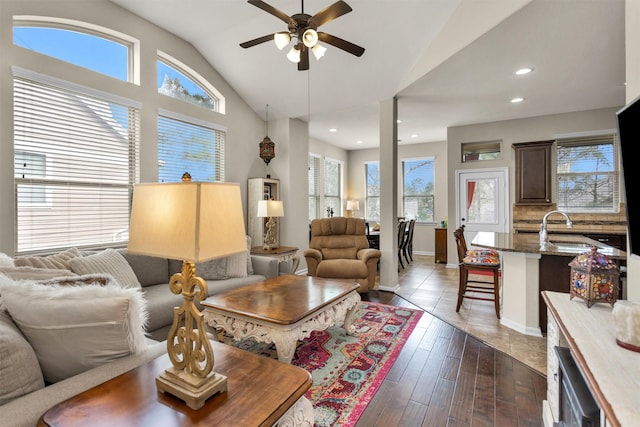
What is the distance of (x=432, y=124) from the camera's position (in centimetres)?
616

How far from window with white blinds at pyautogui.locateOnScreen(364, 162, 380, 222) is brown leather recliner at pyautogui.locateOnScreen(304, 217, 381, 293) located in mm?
3930

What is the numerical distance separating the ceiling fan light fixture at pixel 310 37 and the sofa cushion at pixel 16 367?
251cm

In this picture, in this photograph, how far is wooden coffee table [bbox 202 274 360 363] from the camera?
2102 mm

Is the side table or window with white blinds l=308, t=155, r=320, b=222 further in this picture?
window with white blinds l=308, t=155, r=320, b=222

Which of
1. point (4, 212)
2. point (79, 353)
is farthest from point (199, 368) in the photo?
point (4, 212)

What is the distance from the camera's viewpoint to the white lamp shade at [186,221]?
3.14ft

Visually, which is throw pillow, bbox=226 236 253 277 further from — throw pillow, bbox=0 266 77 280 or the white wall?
the white wall

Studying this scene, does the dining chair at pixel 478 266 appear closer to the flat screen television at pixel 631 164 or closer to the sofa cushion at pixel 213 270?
the flat screen television at pixel 631 164

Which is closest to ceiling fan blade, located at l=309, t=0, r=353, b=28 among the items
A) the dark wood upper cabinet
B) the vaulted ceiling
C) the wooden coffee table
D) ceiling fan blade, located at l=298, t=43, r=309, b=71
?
ceiling fan blade, located at l=298, t=43, r=309, b=71

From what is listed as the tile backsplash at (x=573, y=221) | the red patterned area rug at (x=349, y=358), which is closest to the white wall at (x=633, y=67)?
the red patterned area rug at (x=349, y=358)

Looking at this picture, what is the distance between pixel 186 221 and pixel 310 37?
6.97 ft

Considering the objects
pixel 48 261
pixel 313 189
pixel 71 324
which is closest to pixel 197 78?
pixel 48 261

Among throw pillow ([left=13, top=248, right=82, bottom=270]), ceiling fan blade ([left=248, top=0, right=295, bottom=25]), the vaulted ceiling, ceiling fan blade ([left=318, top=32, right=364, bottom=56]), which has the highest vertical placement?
the vaulted ceiling

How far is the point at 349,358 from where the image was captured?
8.50 feet
